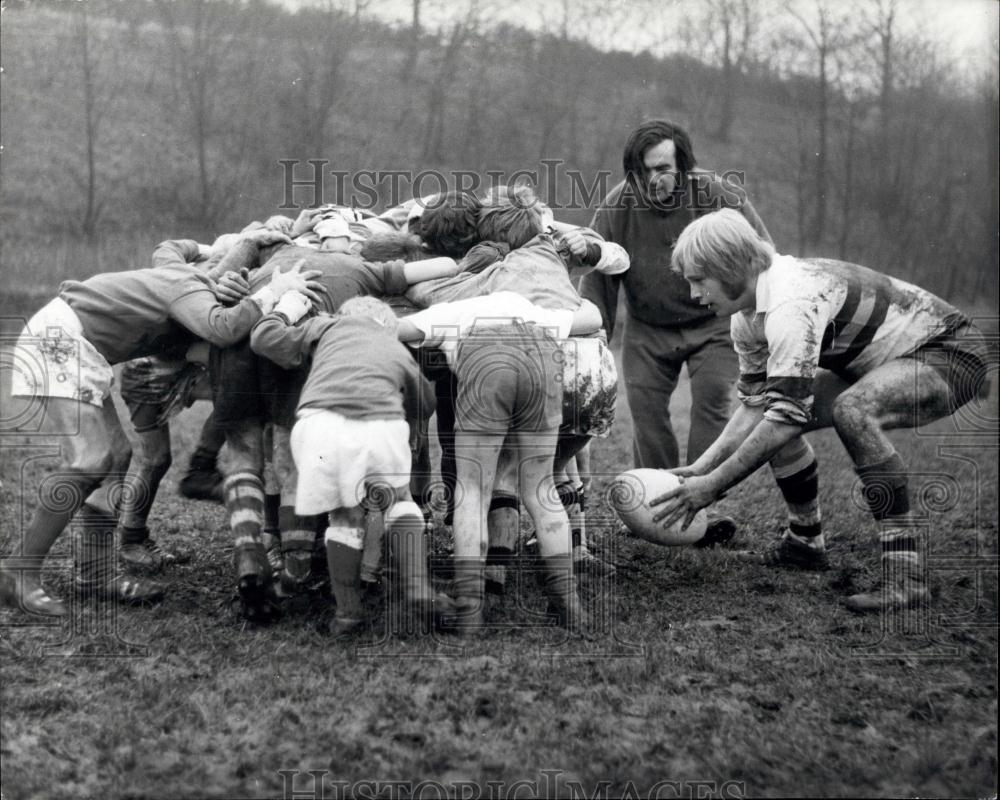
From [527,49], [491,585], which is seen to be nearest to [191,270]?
[491,585]

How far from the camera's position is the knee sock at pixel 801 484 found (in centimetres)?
431

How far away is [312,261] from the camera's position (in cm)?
390

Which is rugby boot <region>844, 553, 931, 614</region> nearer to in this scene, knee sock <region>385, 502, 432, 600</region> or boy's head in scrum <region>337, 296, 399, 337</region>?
knee sock <region>385, 502, 432, 600</region>

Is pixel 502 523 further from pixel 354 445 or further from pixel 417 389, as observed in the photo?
pixel 354 445

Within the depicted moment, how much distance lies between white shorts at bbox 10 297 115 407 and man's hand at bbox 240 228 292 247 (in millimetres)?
853

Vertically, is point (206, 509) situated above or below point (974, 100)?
below

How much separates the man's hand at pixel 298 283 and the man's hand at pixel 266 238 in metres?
0.44

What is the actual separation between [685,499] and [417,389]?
1.07 m

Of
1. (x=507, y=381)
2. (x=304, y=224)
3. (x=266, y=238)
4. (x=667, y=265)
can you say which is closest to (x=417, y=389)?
(x=507, y=381)

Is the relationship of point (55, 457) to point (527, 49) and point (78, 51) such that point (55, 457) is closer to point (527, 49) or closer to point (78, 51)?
point (78, 51)

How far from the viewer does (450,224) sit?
13.0ft

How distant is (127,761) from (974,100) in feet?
35.2

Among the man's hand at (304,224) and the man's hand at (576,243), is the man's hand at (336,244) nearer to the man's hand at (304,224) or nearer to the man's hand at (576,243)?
the man's hand at (304,224)

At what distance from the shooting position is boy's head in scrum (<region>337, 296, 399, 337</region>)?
138 inches
